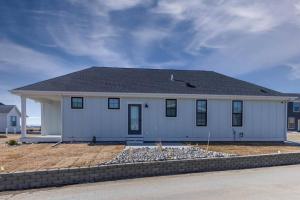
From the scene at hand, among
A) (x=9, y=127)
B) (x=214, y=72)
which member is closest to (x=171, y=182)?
(x=214, y=72)

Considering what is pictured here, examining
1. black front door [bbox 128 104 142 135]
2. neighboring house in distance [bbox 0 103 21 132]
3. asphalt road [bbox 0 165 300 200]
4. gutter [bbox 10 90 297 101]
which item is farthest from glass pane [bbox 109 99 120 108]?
neighboring house in distance [bbox 0 103 21 132]

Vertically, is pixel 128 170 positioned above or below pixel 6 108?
below

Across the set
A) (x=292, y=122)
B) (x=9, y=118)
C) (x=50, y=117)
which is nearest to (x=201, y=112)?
(x=50, y=117)

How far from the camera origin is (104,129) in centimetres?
1905

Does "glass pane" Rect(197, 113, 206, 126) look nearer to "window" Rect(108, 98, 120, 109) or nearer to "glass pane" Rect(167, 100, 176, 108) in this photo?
"glass pane" Rect(167, 100, 176, 108)

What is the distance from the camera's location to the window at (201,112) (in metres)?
19.8

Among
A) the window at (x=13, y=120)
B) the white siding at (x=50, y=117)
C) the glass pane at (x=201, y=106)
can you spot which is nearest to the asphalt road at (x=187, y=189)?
the glass pane at (x=201, y=106)

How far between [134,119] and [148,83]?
277 cm

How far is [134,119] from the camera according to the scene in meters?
19.3

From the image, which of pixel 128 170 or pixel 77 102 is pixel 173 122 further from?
pixel 128 170

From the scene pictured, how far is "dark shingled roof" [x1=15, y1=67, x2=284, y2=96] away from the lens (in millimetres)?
19234

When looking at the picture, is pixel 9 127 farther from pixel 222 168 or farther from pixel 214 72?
pixel 222 168

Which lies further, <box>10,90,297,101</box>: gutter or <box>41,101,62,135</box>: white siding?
<box>41,101,62,135</box>: white siding

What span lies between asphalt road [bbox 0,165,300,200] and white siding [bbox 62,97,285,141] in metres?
9.11
